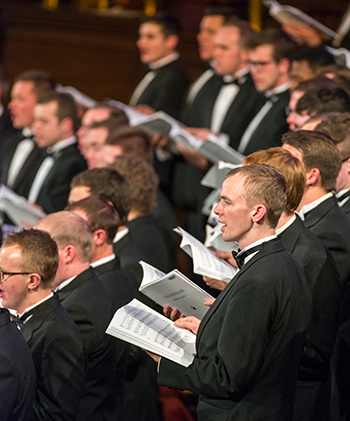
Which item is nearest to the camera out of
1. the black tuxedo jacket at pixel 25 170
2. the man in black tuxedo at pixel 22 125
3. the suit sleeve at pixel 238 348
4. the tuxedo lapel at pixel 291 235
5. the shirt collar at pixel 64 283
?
the suit sleeve at pixel 238 348

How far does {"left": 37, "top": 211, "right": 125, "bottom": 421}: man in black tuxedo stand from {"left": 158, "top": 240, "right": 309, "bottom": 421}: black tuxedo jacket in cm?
65

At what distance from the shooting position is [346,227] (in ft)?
9.78

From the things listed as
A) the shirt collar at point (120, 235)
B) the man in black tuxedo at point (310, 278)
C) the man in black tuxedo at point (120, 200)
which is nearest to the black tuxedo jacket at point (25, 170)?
the man in black tuxedo at point (120, 200)

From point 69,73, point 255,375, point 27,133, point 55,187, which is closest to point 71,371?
point 255,375

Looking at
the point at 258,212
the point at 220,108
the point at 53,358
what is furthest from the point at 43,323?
the point at 220,108

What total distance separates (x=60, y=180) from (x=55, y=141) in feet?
1.64

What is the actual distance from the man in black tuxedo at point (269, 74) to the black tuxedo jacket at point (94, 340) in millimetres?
2269

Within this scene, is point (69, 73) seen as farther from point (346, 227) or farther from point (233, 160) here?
point (346, 227)

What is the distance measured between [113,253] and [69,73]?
5072 millimetres

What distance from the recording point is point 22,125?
6.54 m

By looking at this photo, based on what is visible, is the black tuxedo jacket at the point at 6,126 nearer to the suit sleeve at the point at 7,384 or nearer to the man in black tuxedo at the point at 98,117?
the man in black tuxedo at the point at 98,117

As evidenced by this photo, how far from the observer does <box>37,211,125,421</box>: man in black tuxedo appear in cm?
295

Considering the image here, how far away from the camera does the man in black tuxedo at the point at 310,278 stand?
8.85 feet

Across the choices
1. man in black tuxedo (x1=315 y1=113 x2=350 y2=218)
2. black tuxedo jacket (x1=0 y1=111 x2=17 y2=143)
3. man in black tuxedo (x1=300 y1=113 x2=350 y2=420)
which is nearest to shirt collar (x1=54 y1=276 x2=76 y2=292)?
man in black tuxedo (x1=300 y1=113 x2=350 y2=420)
